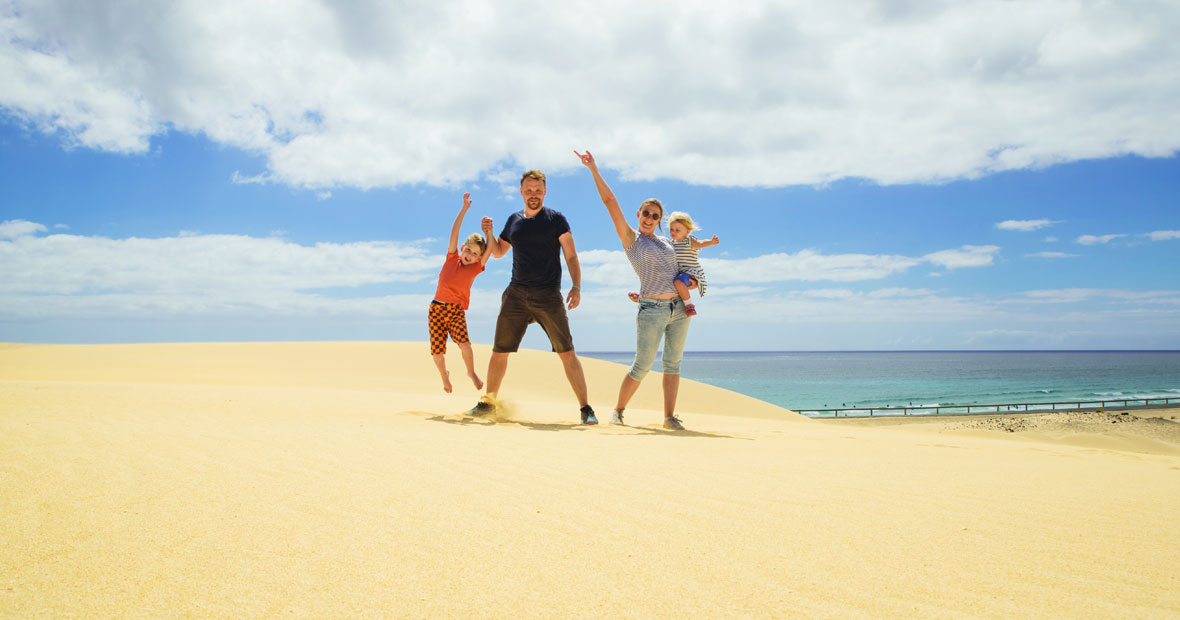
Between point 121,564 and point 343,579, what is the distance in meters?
0.60

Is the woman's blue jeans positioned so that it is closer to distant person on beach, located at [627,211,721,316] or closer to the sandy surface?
distant person on beach, located at [627,211,721,316]

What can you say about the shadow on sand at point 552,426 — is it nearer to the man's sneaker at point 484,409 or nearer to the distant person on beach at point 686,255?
the man's sneaker at point 484,409

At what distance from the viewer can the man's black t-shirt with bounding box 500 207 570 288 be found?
17.8 ft

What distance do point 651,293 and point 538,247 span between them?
1.08 metres

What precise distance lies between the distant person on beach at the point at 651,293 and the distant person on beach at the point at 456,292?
5.25 feet

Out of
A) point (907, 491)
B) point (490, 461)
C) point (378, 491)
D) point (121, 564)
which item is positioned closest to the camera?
point (121, 564)

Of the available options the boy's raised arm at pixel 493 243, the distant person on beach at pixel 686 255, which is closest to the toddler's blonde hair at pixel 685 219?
the distant person on beach at pixel 686 255

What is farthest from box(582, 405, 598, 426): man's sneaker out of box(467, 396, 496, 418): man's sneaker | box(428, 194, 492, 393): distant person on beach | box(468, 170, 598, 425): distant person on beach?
box(428, 194, 492, 393): distant person on beach

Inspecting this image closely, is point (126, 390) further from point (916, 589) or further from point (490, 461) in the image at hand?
point (916, 589)

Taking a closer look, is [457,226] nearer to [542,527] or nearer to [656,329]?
[656,329]

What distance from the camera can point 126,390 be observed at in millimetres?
5801

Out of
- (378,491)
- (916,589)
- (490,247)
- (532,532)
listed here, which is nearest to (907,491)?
(916,589)

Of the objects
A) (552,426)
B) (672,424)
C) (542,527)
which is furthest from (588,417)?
(542,527)

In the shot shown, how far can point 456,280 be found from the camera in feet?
21.6
